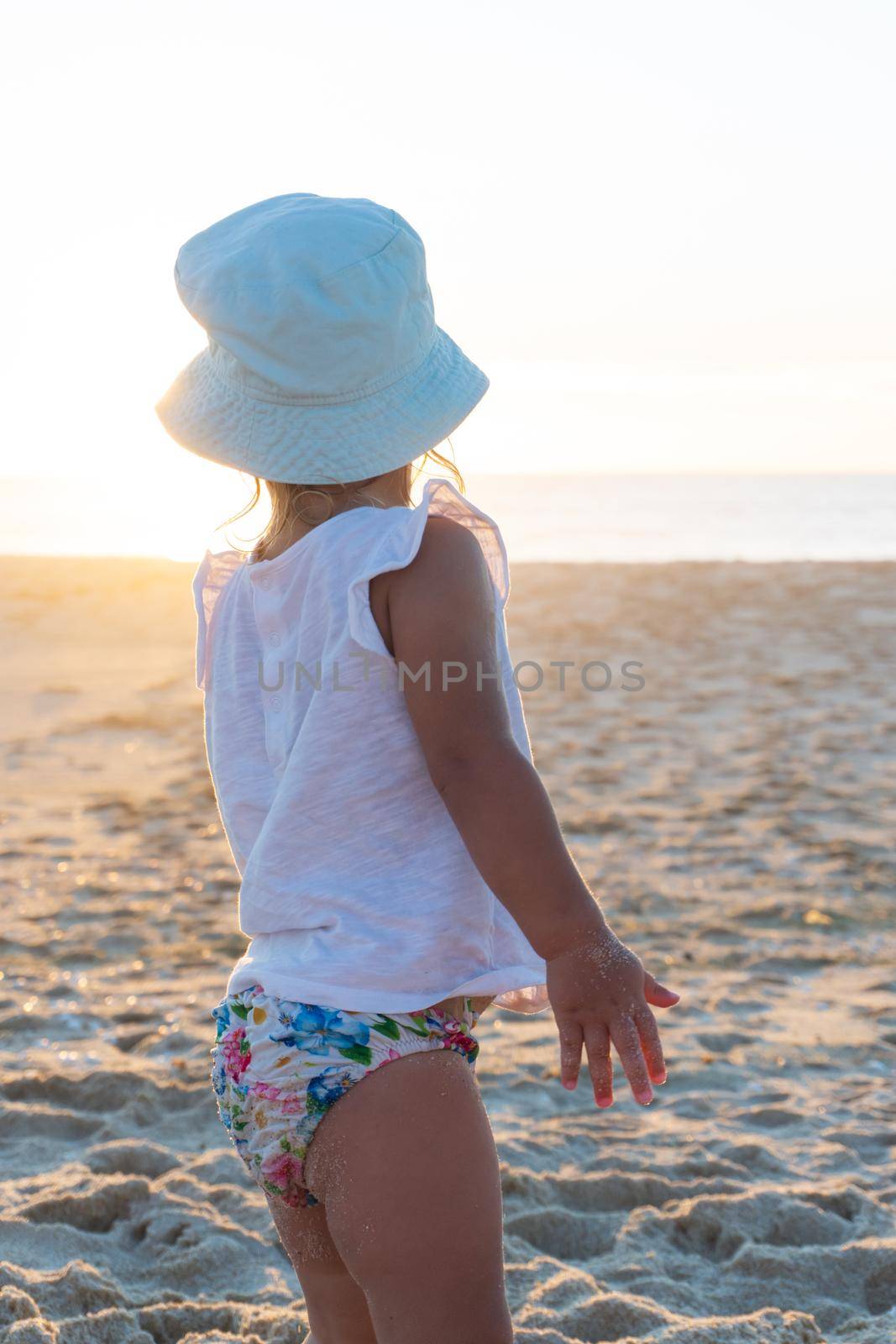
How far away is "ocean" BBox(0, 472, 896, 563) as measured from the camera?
23625 millimetres

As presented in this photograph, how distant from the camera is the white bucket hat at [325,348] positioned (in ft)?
4.89

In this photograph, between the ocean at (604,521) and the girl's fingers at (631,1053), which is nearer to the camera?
the girl's fingers at (631,1053)

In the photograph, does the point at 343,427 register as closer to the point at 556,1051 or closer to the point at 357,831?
the point at 357,831

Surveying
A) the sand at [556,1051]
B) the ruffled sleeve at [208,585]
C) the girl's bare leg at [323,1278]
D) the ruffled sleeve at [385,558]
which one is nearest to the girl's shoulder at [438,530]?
the ruffled sleeve at [385,558]

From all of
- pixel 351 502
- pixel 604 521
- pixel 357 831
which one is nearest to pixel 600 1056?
pixel 357 831

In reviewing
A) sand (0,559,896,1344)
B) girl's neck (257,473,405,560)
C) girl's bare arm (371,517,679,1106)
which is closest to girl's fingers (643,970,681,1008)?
girl's bare arm (371,517,679,1106)

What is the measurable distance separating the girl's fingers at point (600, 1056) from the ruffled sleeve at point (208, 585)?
0.70m

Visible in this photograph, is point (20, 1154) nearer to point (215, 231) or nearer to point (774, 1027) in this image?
point (774, 1027)

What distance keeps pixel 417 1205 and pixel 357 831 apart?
0.39m

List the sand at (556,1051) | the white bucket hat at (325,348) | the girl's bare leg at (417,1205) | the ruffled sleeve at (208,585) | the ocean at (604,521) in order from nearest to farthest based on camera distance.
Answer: the girl's bare leg at (417,1205) < the white bucket hat at (325,348) < the ruffled sleeve at (208,585) < the sand at (556,1051) < the ocean at (604,521)

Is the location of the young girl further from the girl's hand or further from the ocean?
the ocean

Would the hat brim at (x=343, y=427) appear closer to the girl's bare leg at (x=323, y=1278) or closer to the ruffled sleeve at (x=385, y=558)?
the ruffled sleeve at (x=385, y=558)

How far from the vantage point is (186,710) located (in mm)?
8352

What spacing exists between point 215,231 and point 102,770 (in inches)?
220
